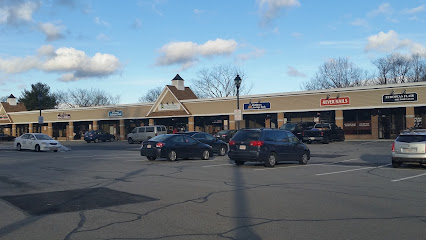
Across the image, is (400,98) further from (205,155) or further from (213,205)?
(213,205)

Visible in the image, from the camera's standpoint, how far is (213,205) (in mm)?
9391

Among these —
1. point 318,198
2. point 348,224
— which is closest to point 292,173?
point 318,198

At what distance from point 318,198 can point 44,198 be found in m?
6.70

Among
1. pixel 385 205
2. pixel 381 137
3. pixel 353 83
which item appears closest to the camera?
pixel 385 205

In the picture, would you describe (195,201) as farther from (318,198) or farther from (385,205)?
(385,205)

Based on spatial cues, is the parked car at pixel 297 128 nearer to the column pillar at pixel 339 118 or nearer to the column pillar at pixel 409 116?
the column pillar at pixel 339 118

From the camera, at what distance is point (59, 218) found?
805 cm

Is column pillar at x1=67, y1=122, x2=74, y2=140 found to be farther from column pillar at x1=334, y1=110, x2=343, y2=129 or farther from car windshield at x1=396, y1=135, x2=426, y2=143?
car windshield at x1=396, y1=135, x2=426, y2=143

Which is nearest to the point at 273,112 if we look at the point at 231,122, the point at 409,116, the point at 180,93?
the point at 231,122

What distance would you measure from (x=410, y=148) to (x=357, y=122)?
1076 inches

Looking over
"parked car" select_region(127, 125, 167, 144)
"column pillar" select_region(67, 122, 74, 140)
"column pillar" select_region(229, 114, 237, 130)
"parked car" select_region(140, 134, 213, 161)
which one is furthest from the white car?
"column pillar" select_region(67, 122, 74, 140)

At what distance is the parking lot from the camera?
709cm

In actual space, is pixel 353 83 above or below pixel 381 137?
above

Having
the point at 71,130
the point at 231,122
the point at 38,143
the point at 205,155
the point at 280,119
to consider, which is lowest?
the point at 205,155
